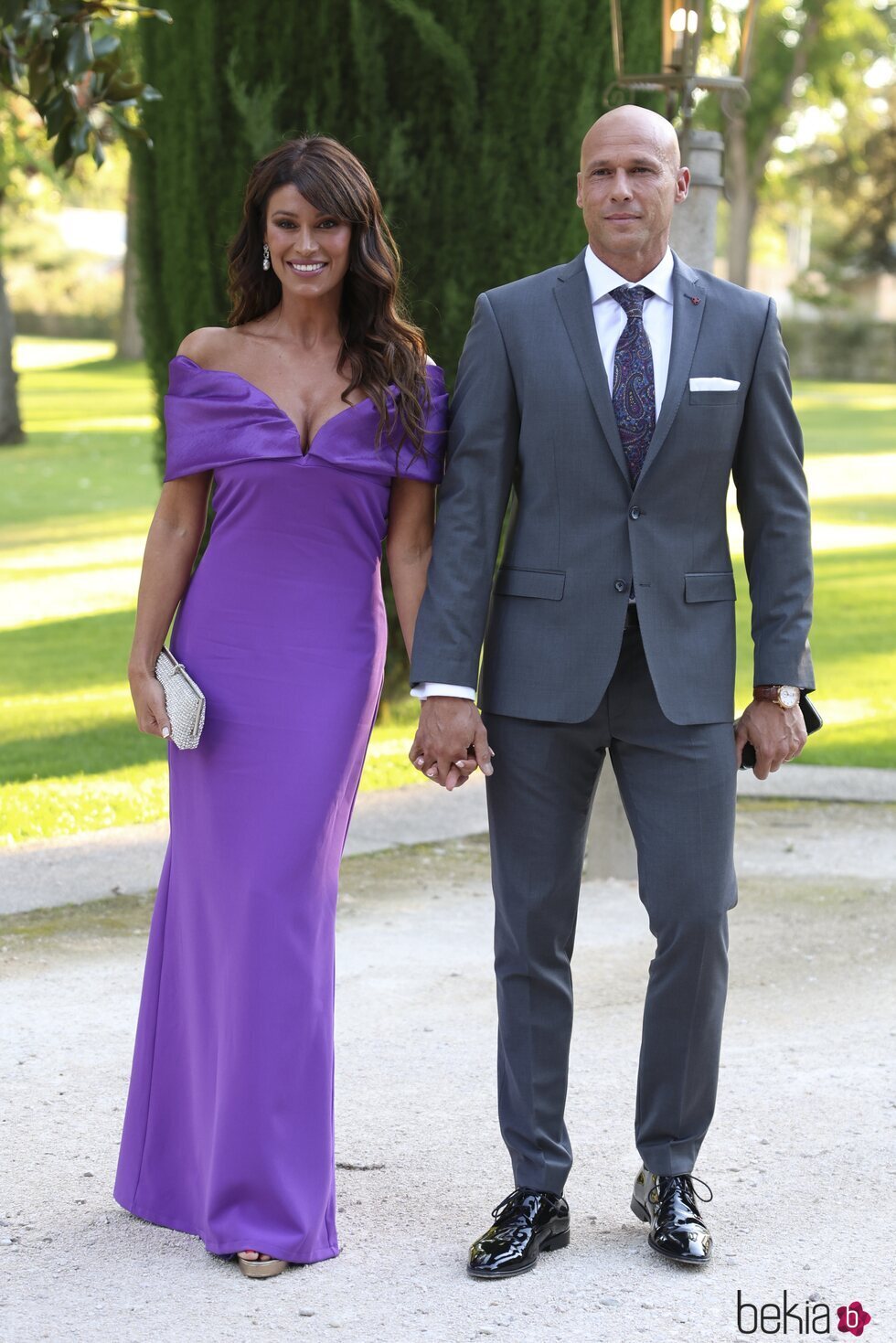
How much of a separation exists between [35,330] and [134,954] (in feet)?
210

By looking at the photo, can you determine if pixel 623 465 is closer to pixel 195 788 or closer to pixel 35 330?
pixel 195 788

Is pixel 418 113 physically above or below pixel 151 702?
above

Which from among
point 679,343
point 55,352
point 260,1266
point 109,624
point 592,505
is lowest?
point 55,352

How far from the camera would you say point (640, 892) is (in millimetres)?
3562

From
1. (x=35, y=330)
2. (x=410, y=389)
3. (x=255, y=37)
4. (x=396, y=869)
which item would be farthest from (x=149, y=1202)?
(x=35, y=330)

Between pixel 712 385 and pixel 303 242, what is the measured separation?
0.86 meters

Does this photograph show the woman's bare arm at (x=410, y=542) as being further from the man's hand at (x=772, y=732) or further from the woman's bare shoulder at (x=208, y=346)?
the man's hand at (x=772, y=732)

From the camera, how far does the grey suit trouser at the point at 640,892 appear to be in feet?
11.6

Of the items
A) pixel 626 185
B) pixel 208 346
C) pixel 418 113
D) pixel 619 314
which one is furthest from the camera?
pixel 418 113

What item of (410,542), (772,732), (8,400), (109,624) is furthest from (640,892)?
(8,400)

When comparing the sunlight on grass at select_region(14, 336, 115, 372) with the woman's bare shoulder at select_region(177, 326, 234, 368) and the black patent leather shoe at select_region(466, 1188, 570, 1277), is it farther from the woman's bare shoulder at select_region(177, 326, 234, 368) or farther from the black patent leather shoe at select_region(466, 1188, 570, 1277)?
the black patent leather shoe at select_region(466, 1188, 570, 1277)

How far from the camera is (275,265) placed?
3629 mm

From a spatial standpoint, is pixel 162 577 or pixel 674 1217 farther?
pixel 162 577

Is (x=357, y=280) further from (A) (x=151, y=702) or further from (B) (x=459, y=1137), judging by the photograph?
(B) (x=459, y=1137)
